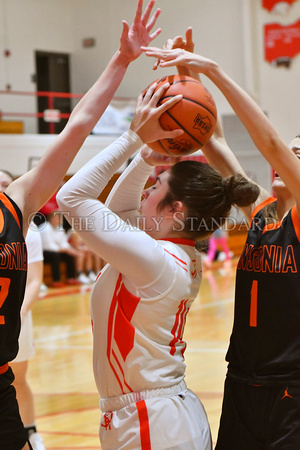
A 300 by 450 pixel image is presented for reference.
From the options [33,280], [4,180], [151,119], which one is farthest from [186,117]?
[33,280]

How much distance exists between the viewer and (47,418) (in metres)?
5.27

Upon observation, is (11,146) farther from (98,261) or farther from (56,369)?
(56,369)

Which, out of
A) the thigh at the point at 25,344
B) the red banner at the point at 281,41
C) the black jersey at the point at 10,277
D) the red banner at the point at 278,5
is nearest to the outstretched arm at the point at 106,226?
the black jersey at the point at 10,277

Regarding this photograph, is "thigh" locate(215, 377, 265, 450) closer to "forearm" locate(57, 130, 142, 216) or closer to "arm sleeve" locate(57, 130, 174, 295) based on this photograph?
"arm sleeve" locate(57, 130, 174, 295)

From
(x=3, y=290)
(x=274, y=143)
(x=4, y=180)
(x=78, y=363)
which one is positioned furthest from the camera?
(x=78, y=363)

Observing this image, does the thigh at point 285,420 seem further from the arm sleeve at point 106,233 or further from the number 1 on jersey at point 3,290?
the number 1 on jersey at point 3,290

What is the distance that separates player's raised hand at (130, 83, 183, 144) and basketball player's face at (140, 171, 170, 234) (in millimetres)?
154

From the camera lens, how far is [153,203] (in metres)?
2.32

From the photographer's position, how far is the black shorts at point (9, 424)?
2.18 metres

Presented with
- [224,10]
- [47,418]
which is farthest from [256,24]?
[47,418]

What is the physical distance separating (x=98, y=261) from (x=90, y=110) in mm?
11329

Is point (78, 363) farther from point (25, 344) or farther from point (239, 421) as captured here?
point (239, 421)

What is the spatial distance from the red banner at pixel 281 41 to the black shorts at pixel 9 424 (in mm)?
14612

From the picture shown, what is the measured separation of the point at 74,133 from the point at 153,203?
0.38m
